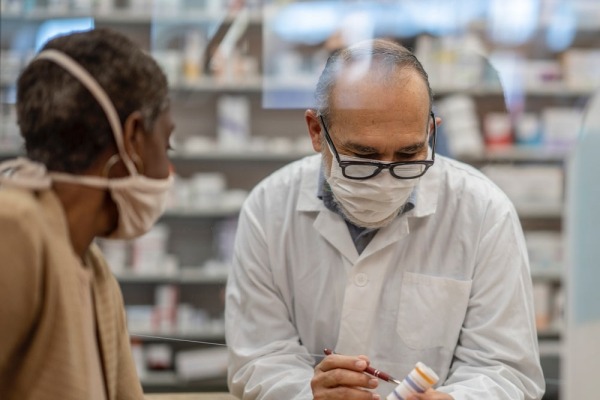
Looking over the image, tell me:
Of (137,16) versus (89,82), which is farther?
(137,16)

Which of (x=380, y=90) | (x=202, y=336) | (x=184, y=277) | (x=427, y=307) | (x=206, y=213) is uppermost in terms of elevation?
(x=380, y=90)

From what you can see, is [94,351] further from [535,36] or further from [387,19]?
[535,36]

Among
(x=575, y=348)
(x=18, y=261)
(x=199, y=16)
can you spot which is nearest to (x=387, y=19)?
(x=199, y=16)

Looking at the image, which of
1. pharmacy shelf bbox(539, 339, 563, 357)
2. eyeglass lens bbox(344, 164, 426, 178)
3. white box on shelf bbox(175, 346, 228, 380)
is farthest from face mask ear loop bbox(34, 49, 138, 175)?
pharmacy shelf bbox(539, 339, 563, 357)

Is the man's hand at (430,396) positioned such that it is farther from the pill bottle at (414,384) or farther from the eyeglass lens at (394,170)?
the eyeglass lens at (394,170)

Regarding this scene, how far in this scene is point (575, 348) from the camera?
1207 mm

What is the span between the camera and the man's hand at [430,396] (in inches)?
50.2

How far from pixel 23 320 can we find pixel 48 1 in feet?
3.87

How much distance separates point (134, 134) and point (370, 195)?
0.48 m

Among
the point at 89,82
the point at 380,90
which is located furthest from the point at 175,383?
the point at 89,82

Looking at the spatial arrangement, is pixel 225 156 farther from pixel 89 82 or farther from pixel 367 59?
pixel 89 82

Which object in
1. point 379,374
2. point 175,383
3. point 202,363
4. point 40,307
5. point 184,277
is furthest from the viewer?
point 184,277

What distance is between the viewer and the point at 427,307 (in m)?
1.53

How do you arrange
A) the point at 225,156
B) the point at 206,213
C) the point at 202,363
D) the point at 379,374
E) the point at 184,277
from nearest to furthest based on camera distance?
the point at 379,374, the point at 202,363, the point at 206,213, the point at 184,277, the point at 225,156
